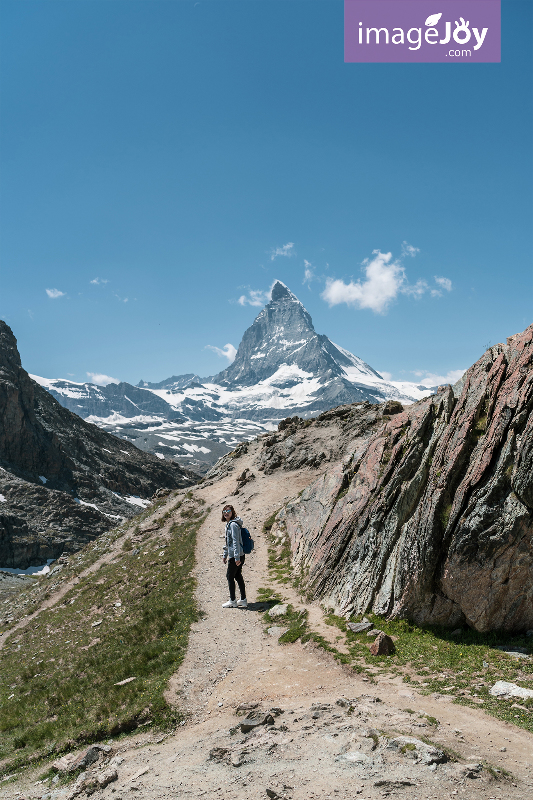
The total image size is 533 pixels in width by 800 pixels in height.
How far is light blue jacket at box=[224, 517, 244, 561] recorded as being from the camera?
67.3 feet

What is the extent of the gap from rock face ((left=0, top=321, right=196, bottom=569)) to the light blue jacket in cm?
11675

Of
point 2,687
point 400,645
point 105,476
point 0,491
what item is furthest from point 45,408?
point 400,645

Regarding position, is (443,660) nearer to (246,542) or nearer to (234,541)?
(246,542)

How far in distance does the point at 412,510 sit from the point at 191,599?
43.5 ft

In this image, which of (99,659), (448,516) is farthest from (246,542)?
(448,516)

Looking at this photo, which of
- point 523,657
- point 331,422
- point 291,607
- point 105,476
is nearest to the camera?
point 523,657

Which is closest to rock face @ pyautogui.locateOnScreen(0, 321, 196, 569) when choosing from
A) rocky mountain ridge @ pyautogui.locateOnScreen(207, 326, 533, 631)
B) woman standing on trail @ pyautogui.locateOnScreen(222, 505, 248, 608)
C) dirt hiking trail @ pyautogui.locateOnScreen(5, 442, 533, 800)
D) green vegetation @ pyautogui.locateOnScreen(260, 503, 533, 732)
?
woman standing on trail @ pyautogui.locateOnScreen(222, 505, 248, 608)

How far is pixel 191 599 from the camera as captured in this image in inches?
926

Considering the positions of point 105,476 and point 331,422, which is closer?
point 331,422

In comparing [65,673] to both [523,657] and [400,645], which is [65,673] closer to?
[400,645]

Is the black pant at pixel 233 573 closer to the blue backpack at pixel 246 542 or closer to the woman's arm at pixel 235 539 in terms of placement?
the woman's arm at pixel 235 539

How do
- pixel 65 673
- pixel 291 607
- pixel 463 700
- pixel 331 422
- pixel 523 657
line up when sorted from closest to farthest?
pixel 463 700, pixel 523 657, pixel 65 673, pixel 291 607, pixel 331 422

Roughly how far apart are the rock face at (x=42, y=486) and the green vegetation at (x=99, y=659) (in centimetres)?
9954

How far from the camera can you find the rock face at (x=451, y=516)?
50.0ft
